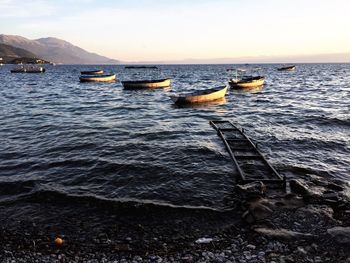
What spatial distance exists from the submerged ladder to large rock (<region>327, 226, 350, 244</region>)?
3942mm

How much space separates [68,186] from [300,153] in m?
13.6

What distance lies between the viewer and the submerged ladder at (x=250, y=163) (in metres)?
15.1

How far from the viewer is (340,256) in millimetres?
9391

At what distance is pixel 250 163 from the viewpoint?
18.1 metres

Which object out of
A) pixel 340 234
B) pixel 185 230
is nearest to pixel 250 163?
pixel 340 234

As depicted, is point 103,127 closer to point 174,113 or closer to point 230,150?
point 174,113

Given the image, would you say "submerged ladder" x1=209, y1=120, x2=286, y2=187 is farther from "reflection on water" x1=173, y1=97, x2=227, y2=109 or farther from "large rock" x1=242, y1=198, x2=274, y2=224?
"reflection on water" x1=173, y1=97, x2=227, y2=109

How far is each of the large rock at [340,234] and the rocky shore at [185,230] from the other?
0.03 meters

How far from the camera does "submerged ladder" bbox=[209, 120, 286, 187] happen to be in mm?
15055

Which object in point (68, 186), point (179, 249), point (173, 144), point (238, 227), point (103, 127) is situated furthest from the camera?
point (103, 127)

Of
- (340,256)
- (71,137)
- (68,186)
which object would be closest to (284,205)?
(340,256)

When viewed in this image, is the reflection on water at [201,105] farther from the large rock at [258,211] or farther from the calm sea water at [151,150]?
the large rock at [258,211]

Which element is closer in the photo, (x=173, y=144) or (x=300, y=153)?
(x=300, y=153)

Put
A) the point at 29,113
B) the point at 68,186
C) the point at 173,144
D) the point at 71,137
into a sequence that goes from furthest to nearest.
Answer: the point at 29,113, the point at 71,137, the point at 173,144, the point at 68,186
